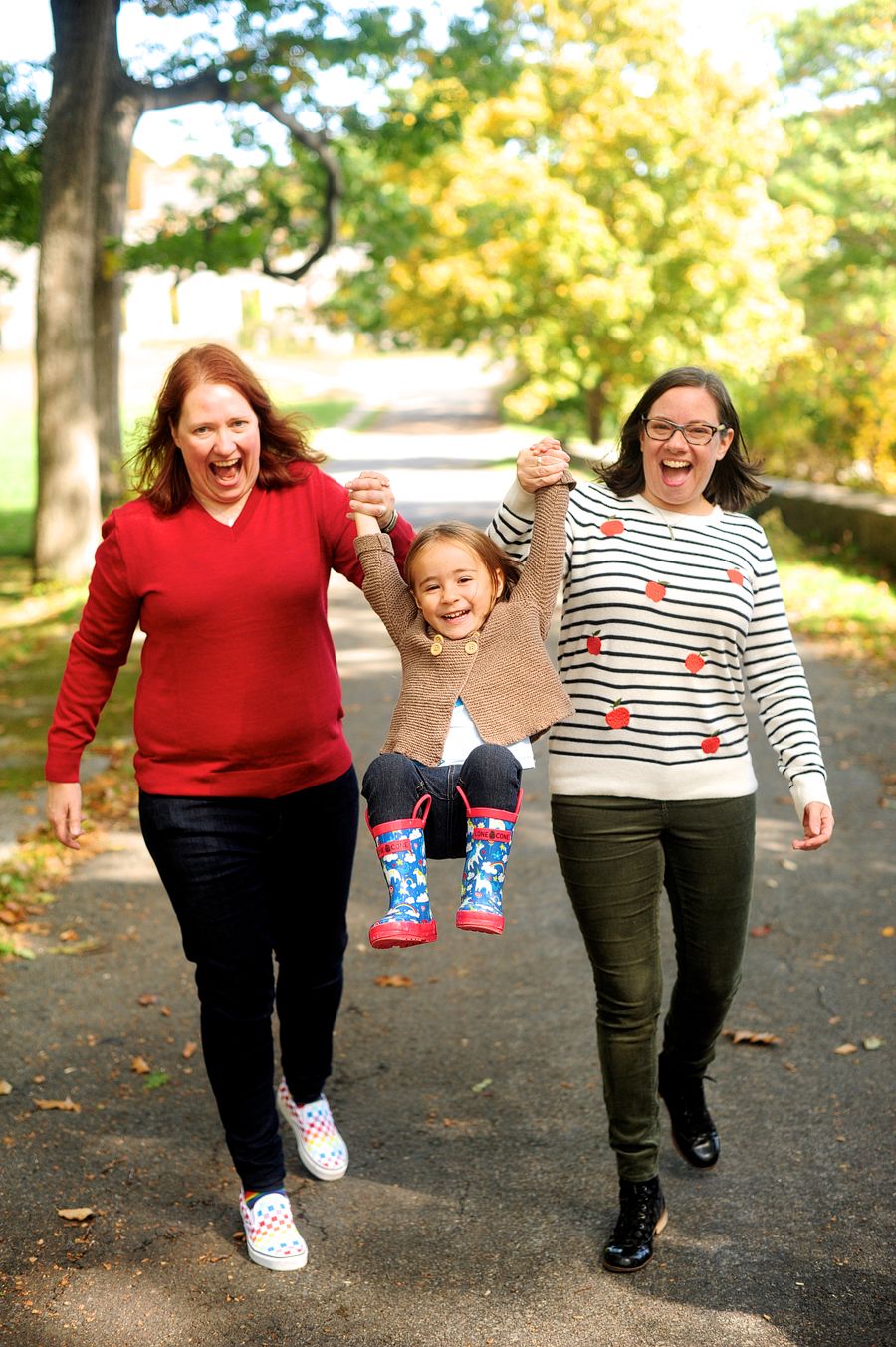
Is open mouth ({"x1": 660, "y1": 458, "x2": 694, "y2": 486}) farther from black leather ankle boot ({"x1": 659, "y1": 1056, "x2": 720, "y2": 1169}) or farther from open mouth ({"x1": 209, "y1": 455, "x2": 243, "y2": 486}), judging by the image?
black leather ankle boot ({"x1": 659, "y1": 1056, "x2": 720, "y2": 1169})

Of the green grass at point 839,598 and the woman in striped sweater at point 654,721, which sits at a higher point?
the woman in striped sweater at point 654,721

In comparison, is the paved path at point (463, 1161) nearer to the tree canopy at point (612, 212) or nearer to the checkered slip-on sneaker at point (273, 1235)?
the checkered slip-on sneaker at point (273, 1235)

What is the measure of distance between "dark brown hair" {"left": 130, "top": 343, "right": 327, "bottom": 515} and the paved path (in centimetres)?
191

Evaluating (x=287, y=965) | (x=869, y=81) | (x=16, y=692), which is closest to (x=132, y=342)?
(x=869, y=81)

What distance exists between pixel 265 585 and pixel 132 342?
2424 inches

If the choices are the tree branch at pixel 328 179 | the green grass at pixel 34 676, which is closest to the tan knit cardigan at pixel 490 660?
the green grass at pixel 34 676

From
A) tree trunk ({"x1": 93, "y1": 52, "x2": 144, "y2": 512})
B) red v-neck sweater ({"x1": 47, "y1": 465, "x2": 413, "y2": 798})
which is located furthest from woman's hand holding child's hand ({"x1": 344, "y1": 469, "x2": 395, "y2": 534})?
tree trunk ({"x1": 93, "y1": 52, "x2": 144, "y2": 512})

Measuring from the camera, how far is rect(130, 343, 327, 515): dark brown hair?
288 centimetres

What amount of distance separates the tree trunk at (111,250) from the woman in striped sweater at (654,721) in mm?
10960

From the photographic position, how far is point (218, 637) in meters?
2.89

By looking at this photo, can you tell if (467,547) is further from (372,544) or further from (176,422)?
(176,422)

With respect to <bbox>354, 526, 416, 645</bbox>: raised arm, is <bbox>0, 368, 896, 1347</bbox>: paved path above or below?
below

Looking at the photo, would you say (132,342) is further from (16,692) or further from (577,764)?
(577,764)

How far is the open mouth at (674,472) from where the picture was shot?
298 centimetres
